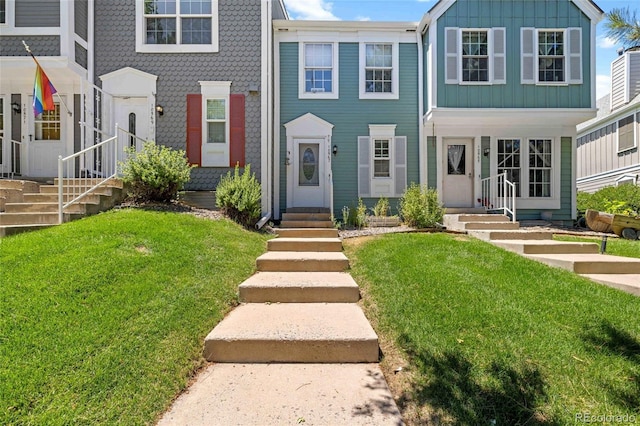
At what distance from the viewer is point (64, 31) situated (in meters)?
7.91

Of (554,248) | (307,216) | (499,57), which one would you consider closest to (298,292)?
(554,248)

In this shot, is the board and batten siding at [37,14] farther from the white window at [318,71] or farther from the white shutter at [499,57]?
the white shutter at [499,57]

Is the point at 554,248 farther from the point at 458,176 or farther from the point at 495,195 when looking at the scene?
the point at 458,176

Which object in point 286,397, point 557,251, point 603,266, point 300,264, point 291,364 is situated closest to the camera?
point 286,397

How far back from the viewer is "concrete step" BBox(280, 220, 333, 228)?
7961 millimetres

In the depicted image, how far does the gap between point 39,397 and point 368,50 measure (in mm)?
9766

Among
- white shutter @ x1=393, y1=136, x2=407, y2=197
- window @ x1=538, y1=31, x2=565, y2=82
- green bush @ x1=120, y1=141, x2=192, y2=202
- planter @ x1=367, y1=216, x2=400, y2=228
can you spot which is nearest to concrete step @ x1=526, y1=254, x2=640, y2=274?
planter @ x1=367, y1=216, x2=400, y2=228

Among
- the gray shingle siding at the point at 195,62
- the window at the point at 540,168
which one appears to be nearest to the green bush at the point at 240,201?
the gray shingle siding at the point at 195,62

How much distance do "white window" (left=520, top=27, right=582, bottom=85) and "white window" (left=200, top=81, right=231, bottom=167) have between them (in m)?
7.63

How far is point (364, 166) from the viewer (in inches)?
376

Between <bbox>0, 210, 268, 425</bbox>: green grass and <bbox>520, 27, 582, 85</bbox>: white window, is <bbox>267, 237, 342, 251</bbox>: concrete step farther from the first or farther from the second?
<bbox>520, 27, 582, 85</bbox>: white window

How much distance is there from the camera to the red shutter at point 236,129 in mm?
8766

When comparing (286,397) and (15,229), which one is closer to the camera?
(286,397)

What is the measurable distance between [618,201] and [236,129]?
425 inches
